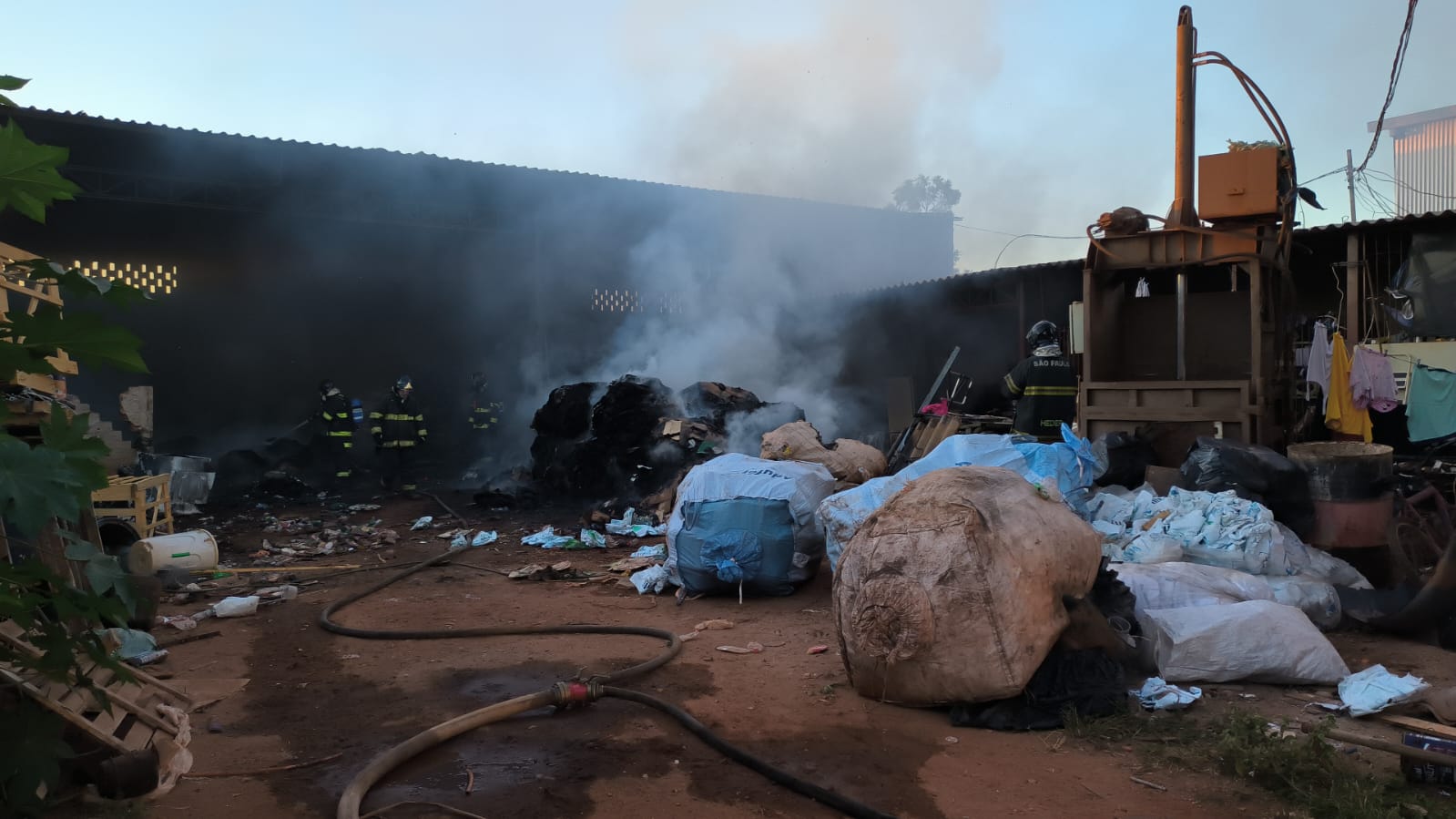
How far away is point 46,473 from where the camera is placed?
80.3 inches

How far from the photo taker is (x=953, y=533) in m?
3.77

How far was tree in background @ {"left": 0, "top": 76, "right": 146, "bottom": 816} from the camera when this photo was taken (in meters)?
2.05

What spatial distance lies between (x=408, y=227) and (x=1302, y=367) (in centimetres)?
1406

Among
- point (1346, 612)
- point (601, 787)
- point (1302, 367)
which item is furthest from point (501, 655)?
point (1302, 367)

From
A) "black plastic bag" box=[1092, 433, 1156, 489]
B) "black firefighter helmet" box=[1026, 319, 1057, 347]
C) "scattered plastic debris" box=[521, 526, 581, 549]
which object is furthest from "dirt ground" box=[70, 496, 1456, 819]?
"black firefighter helmet" box=[1026, 319, 1057, 347]

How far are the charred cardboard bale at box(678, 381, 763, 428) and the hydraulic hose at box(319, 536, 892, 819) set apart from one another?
559 centimetres

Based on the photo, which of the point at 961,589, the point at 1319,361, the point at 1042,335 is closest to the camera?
the point at 961,589

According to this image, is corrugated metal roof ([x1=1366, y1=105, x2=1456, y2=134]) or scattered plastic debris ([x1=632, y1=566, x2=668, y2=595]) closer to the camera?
scattered plastic debris ([x1=632, y1=566, x2=668, y2=595])

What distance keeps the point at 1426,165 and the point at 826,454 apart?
828 inches

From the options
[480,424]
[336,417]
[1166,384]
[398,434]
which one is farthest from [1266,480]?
[336,417]

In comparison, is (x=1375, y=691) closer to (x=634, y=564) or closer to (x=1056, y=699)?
(x=1056, y=699)

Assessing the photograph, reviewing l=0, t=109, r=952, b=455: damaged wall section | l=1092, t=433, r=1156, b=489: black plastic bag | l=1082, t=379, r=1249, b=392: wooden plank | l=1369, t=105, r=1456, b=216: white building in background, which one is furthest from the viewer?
l=1369, t=105, r=1456, b=216: white building in background

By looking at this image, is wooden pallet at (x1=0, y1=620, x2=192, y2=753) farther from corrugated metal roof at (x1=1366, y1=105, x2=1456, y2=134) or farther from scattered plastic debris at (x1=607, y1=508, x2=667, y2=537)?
corrugated metal roof at (x1=1366, y1=105, x2=1456, y2=134)

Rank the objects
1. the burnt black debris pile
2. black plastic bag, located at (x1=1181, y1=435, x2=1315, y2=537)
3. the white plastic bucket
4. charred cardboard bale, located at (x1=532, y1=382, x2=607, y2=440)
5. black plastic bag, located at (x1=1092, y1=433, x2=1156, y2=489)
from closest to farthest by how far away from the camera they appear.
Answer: black plastic bag, located at (x1=1181, y1=435, x2=1315, y2=537)
black plastic bag, located at (x1=1092, y1=433, x2=1156, y2=489)
the white plastic bucket
the burnt black debris pile
charred cardboard bale, located at (x1=532, y1=382, x2=607, y2=440)
